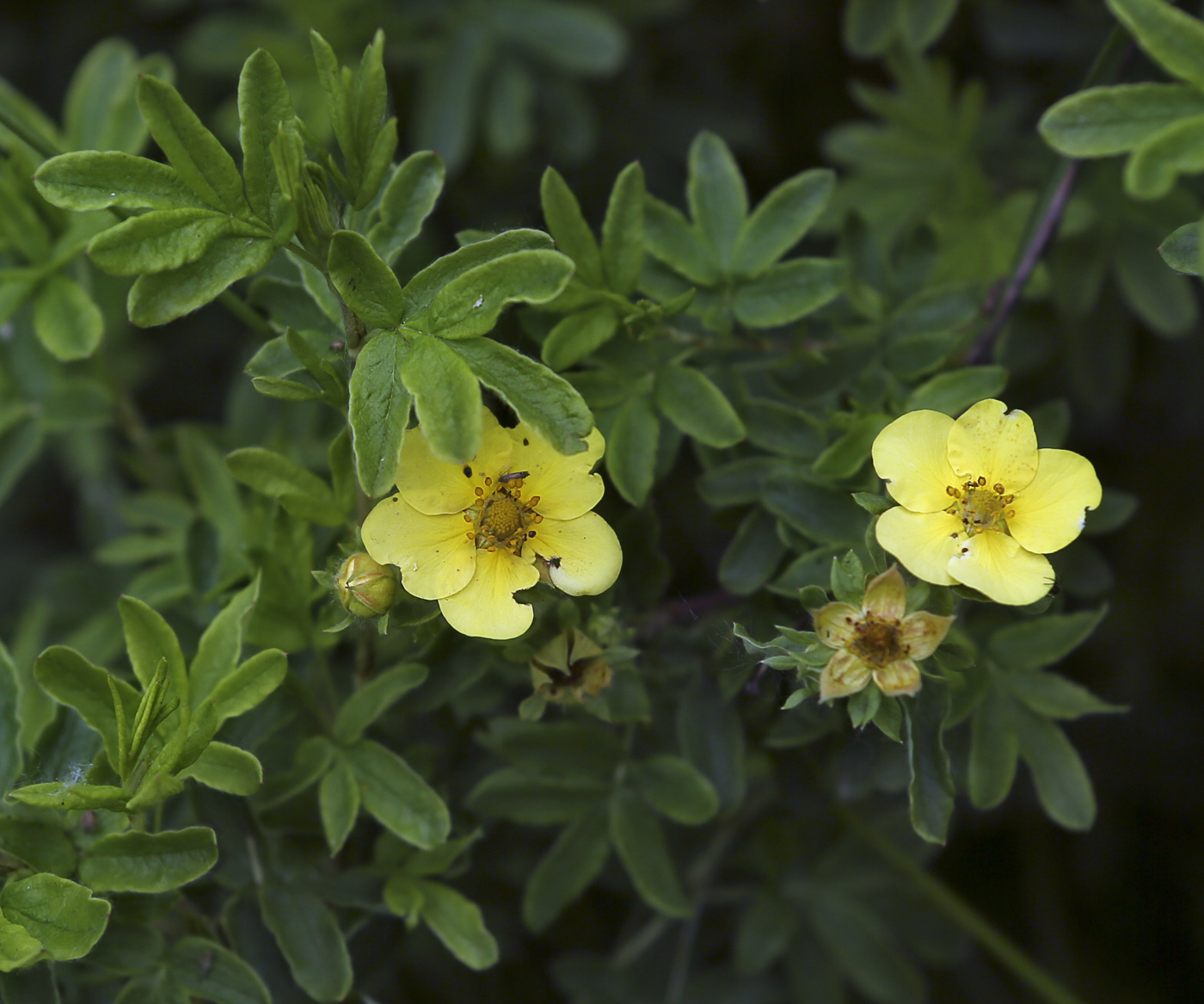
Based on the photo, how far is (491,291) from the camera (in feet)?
4.24

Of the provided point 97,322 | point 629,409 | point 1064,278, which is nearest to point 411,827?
point 629,409

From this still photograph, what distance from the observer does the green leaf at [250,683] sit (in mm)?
1480

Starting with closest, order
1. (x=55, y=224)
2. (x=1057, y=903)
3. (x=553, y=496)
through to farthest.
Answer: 1. (x=553, y=496)
2. (x=55, y=224)
3. (x=1057, y=903)

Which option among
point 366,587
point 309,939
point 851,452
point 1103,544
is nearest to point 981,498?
point 851,452

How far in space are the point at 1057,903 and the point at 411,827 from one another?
2131 mm

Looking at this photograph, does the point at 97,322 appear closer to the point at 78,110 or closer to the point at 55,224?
the point at 55,224

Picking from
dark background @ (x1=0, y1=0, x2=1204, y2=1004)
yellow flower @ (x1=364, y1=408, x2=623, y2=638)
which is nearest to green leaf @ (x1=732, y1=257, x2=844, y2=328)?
yellow flower @ (x1=364, y1=408, x2=623, y2=638)

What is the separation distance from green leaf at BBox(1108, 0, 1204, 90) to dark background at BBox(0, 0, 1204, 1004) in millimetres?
1508

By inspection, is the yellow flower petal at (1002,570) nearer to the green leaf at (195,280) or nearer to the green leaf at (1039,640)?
the green leaf at (1039,640)

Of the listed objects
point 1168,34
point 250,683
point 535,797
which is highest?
point 1168,34

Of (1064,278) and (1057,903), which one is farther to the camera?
(1057,903)

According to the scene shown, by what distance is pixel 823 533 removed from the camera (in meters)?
1.63

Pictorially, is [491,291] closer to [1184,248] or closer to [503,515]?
[503,515]

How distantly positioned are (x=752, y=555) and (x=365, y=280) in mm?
773
